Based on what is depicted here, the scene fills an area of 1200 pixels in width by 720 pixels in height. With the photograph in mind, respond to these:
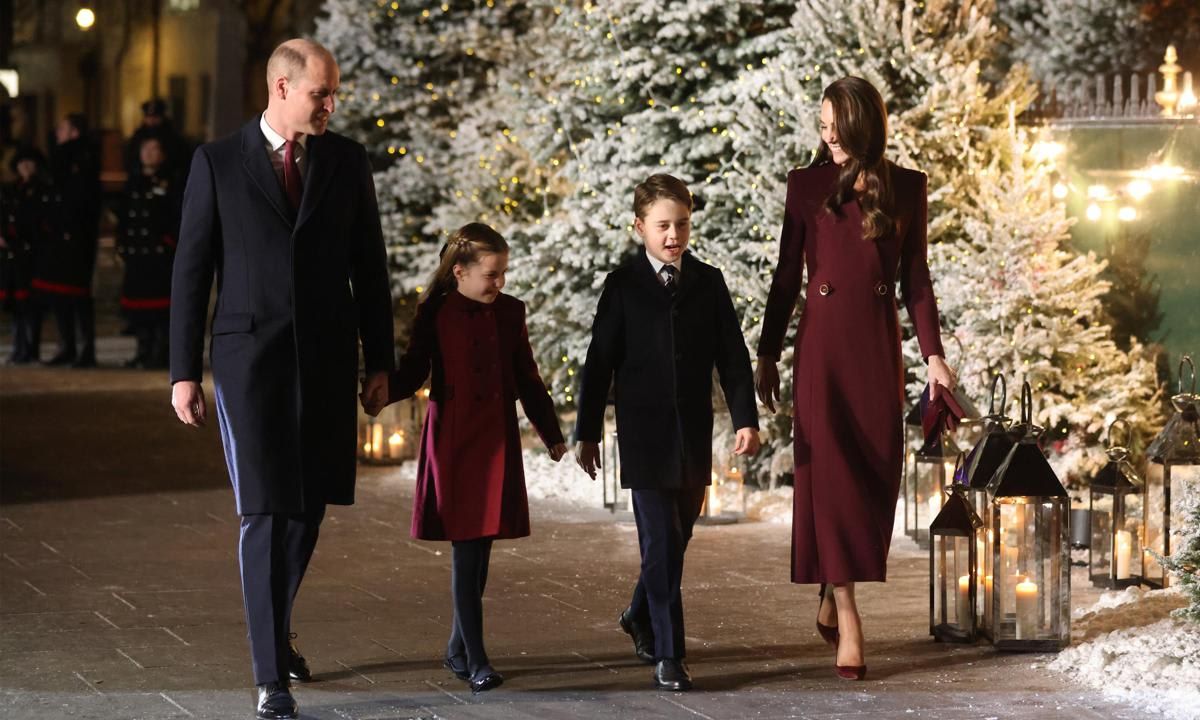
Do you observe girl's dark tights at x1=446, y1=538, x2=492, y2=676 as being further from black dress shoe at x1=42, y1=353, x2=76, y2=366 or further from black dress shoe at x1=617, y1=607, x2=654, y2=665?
black dress shoe at x1=42, y1=353, x2=76, y2=366

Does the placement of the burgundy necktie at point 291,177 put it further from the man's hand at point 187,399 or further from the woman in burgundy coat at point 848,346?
the woman in burgundy coat at point 848,346

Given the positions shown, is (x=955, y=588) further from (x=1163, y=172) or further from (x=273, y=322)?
(x=1163, y=172)

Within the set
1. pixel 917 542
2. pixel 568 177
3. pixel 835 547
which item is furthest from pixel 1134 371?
pixel 835 547

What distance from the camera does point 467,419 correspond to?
7133mm

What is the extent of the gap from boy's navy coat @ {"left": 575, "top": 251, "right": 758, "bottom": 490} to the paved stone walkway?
73 cm

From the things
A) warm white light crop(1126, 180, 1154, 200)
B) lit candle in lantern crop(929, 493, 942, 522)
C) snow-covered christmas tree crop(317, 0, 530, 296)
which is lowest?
lit candle in lantern crop(929, 493, 942, 522)

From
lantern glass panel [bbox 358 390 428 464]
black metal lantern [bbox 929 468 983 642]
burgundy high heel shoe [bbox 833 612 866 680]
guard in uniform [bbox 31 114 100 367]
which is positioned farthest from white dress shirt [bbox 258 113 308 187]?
guard in uniform [bbox 31 114 100 367]

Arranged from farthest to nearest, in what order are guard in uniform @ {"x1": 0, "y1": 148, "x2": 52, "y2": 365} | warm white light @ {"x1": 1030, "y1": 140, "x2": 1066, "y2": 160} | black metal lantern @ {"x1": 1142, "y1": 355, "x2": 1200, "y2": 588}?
guard in uniform @ {"x1": 0, "y1": 148, "x2": 52, "y2": 365}, warm white light @ {"x1": 1030, "y1": 140, "x2": 1066, "y2": 160}, black metal lantern @ {"x1": 1142, "y1": 355, "x2": 1200, "y2": 588}

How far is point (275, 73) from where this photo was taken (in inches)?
259

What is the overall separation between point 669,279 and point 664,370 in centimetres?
30

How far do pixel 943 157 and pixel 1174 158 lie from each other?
1.51 meters

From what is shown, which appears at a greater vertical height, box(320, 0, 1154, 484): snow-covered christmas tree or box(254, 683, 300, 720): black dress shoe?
box(320, 0, 1154, 484): snow-covered christmas tree

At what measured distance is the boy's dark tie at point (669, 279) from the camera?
7.18 metres

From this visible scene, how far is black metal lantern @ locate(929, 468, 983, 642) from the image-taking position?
7.70 meters
